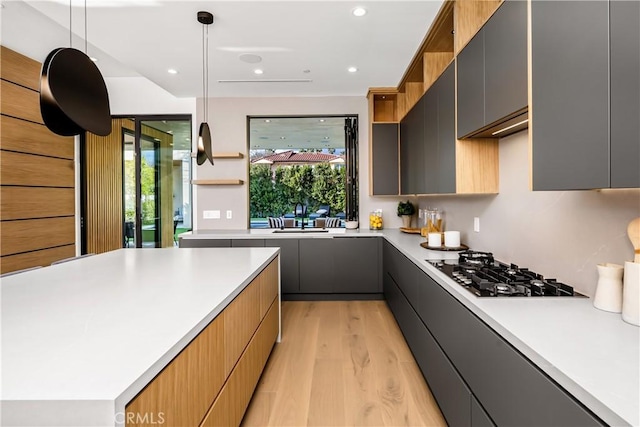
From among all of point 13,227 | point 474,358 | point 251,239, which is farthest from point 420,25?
point 13,227

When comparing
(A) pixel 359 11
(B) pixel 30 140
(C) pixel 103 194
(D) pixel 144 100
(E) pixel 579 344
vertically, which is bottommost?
(E) pixel 579 344

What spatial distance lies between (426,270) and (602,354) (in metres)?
1.21

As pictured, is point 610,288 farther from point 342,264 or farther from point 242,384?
point 342,264

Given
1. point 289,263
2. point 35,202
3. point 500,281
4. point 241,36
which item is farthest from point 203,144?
point 35,202

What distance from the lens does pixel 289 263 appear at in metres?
4.09

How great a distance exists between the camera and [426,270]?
2.09 meters

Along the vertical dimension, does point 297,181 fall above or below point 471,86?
above

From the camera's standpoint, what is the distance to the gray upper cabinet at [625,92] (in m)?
0.93

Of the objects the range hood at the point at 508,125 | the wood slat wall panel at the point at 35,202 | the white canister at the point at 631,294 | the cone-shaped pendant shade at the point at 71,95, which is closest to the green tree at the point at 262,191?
the wood slat wall panel at the point at 35,202

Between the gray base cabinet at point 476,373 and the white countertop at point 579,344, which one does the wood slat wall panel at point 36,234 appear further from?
the white countertop at point 579,344

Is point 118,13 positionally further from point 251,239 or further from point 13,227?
point 13,227

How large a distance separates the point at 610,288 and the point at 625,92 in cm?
69

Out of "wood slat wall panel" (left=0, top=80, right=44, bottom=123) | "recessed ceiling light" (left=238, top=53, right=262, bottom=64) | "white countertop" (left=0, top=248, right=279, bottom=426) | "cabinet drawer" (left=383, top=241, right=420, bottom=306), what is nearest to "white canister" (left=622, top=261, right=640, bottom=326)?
"cabinet drawer" (left=383, top=241, right=420, bottom=306)

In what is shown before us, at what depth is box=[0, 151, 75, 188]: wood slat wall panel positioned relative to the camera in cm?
368
